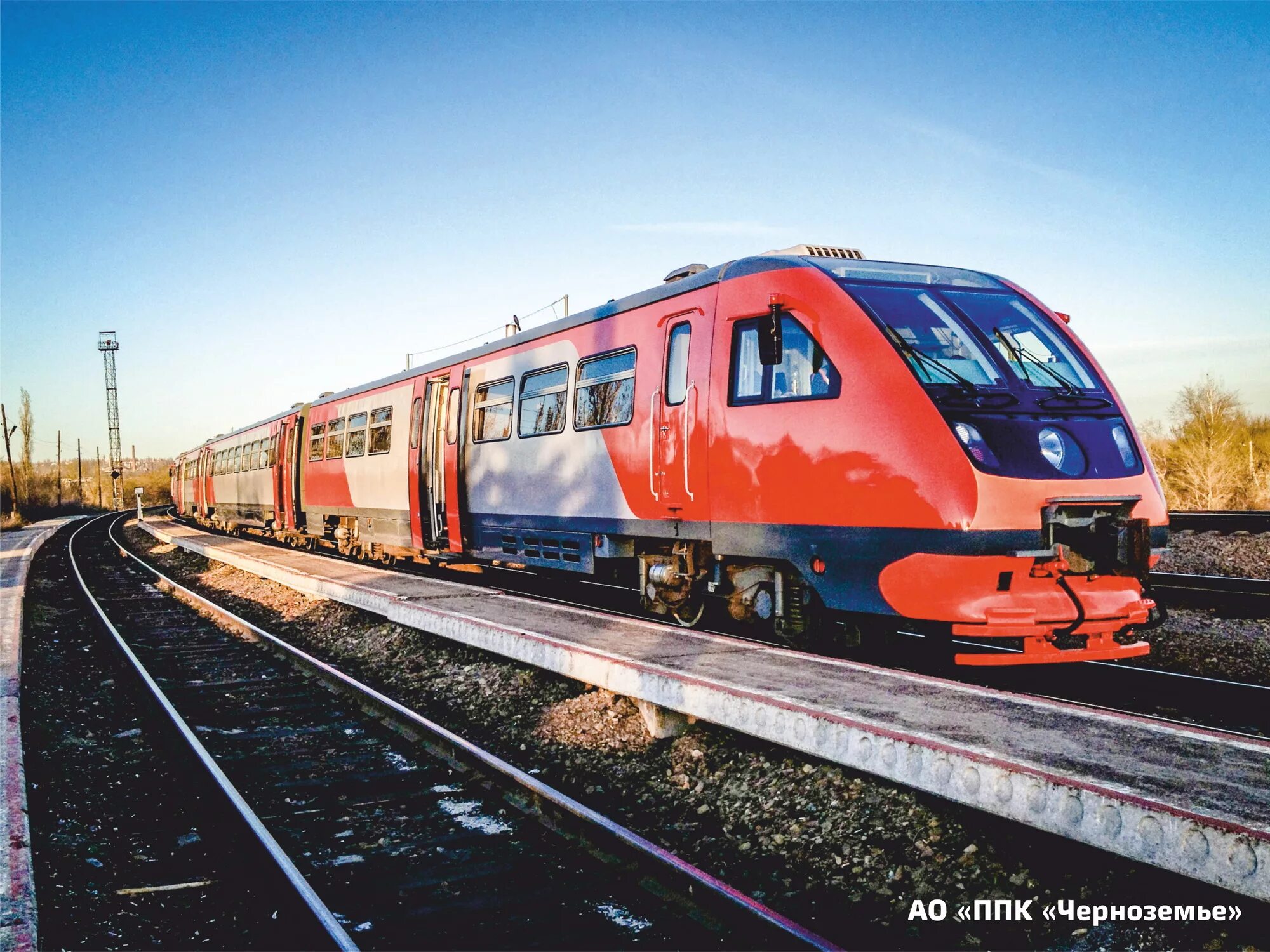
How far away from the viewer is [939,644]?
838cm

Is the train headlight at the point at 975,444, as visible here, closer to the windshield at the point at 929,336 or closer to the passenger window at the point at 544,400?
the windshield at the point at 929,336

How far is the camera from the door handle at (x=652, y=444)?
27.2ft

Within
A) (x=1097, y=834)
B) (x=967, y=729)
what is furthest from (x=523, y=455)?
(x=1097, y=834)

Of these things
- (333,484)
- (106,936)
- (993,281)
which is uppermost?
(993,281)

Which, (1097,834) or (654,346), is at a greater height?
(654,346)

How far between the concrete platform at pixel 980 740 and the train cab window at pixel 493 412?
378 cm

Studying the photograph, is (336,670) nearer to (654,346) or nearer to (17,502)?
(654,346)

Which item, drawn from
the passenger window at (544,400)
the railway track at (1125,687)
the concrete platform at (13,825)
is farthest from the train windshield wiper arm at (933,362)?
the concrete platform at (13,825)

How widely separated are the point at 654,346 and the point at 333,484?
12.0 m

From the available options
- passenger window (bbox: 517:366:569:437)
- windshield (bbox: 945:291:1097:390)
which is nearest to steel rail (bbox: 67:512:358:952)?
passenger window (bbox: 517:366:569:437)

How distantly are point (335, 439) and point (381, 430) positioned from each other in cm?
317

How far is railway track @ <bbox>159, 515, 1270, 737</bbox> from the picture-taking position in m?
5.89

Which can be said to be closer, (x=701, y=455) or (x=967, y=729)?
(x=967, y=729)

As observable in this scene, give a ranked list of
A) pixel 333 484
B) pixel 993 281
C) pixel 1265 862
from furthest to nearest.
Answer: pixel 333 484, pixel 993 281, pixel 1265 862
